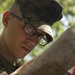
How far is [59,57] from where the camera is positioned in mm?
958

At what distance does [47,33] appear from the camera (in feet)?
6.42

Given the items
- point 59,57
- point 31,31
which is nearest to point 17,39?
point 31,31

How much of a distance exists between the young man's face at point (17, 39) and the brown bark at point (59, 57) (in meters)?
0.88

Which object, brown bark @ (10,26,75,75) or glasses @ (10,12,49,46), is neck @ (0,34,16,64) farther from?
brown bark @ (10,26,75,75)

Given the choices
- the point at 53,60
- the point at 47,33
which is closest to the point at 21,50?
the point at 47,33

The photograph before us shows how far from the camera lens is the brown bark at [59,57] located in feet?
3.12

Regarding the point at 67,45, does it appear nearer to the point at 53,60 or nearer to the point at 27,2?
the point at 53,60

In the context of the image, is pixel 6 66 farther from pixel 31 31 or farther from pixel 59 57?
pixel 59 57

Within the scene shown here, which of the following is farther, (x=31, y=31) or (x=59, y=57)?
(x=31, y=31)

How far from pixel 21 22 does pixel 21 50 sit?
0.76ft

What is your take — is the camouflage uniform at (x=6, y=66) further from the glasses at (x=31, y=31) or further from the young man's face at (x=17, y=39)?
the glasses at (x=31, y=31)

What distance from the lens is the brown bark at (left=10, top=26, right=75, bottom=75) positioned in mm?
952

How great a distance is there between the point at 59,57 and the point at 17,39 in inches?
39.7

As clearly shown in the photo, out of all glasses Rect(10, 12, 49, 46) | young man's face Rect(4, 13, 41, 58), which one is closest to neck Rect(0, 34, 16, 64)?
young man's face Rect(4, 13, 41, 58)
